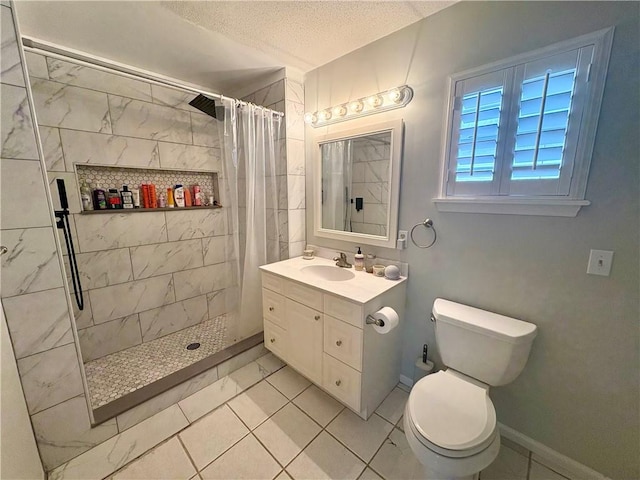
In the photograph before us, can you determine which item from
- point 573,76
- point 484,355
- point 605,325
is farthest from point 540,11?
point 484,355

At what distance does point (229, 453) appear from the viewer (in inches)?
55.1

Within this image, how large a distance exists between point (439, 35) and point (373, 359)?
1.91m

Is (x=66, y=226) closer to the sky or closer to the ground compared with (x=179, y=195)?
closer to the ground

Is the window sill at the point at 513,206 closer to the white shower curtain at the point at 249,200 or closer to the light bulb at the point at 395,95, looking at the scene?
the light bulb at the point at 395,95

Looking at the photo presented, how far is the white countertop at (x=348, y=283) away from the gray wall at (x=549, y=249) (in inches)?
10.7

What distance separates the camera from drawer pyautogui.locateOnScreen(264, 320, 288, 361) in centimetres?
189

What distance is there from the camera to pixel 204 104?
2.20 m

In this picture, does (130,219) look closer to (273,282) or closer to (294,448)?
(273,282)

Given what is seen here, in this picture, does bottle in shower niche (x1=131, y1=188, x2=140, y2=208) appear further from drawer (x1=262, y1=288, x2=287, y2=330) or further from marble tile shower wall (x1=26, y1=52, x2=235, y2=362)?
drawer (x1=262, y1=288, x2=287, y2=330)

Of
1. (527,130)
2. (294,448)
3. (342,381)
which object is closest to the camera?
(527,130)

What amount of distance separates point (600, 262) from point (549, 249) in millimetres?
174

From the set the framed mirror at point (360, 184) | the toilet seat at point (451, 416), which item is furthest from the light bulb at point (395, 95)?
the toilet seat at point (451, 416)

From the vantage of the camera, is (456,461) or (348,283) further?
(348,283)

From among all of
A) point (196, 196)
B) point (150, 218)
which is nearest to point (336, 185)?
point (196, 196)
